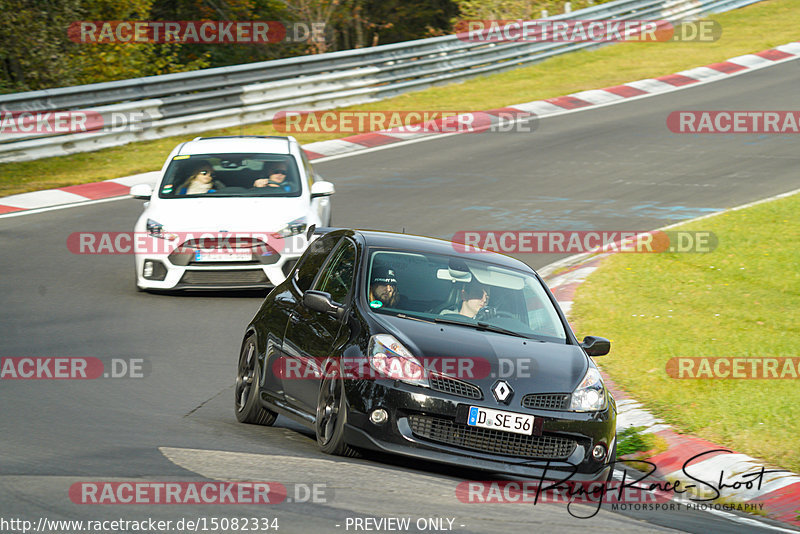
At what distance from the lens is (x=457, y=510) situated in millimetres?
6152

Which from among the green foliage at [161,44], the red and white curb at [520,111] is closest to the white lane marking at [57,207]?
the red and white curb at [520,111]

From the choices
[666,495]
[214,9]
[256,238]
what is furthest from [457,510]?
[214,9]

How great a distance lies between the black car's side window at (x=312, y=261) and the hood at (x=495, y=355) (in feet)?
4.14

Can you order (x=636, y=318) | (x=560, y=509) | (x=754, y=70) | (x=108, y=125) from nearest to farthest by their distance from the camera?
(x=560, y=509) < (x=636, y=318) < (x=108, y=125) < (x=754, y=70)

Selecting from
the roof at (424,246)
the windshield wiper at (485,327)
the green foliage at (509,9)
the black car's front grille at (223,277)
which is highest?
the green foliage at (509,9)

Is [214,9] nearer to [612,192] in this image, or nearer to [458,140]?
[458,140]

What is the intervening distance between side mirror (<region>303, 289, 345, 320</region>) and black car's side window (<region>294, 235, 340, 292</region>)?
0.70m

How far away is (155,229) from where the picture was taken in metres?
13.0

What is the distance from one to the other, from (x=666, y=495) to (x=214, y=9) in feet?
86.2

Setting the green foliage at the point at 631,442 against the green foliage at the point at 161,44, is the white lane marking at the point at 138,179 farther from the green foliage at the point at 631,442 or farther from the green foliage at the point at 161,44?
the green foliage at the point at 631,442

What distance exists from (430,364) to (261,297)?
20.8ft

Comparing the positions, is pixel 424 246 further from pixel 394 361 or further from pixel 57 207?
pixel 57 207

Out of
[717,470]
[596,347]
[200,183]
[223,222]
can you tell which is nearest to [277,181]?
[200,183]

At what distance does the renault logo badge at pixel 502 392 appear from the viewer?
7.10 m
